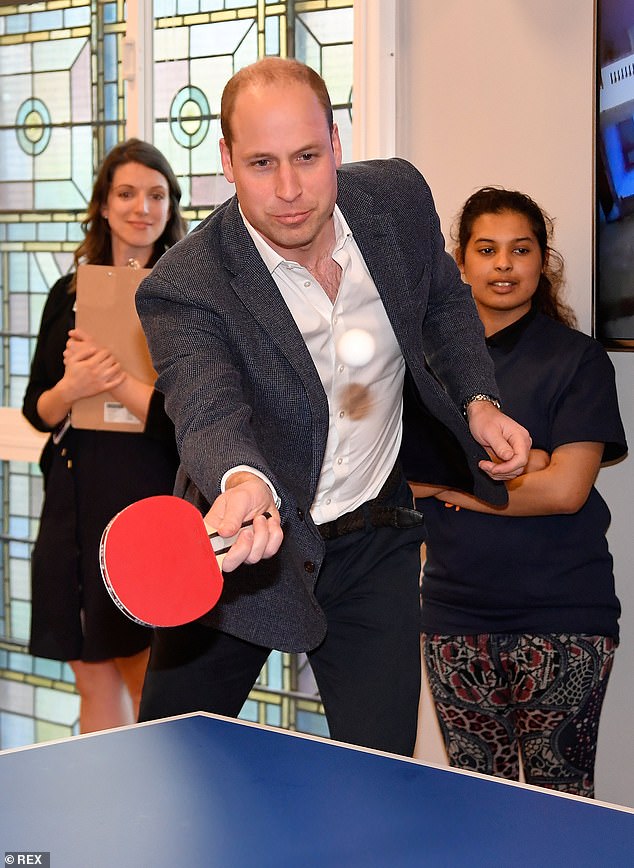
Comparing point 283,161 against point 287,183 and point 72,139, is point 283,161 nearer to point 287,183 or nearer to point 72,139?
point 287,183

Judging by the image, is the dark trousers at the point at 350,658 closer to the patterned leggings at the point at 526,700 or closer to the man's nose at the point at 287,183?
the patterned leggings at the point at 526,700

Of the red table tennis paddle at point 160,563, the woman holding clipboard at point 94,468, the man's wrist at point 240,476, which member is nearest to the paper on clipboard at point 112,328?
the woman holding clipboard at point 94,468

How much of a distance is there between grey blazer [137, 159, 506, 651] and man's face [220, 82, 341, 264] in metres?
0.12

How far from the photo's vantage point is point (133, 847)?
4.28ft

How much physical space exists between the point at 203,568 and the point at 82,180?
119 inches

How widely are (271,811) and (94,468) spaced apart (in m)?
1.84

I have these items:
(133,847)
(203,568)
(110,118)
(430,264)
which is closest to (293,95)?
(430,264)

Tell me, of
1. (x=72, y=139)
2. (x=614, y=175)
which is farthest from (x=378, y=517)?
(x=72, y=139)

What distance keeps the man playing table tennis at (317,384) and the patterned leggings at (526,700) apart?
15.3 inches

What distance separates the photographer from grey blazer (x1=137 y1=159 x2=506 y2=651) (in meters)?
1.91

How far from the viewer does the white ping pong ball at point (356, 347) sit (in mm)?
2113

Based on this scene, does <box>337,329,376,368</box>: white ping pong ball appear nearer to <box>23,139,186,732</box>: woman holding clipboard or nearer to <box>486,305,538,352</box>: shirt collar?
<box>486,305,538,352</box>: shirt collar

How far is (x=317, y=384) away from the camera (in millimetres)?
2025

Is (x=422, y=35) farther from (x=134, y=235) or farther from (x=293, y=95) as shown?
(x=293, y=95)
